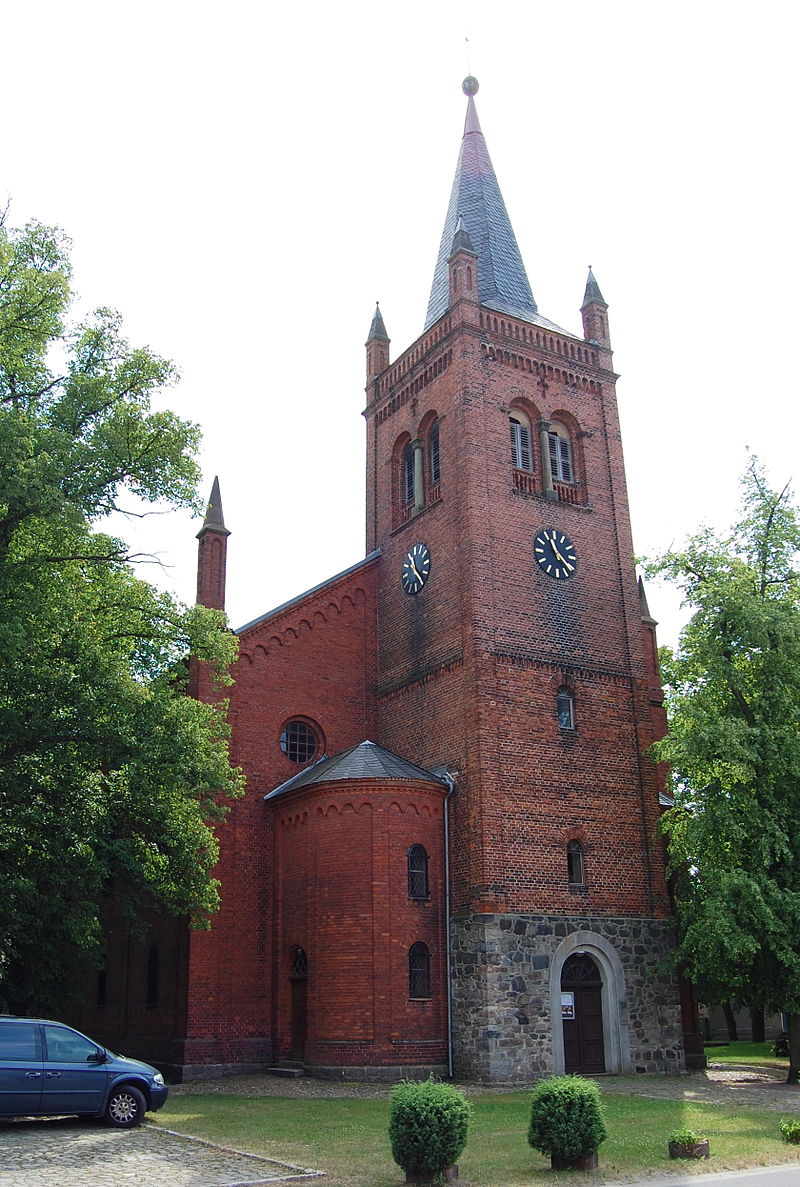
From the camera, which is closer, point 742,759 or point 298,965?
point 742,759

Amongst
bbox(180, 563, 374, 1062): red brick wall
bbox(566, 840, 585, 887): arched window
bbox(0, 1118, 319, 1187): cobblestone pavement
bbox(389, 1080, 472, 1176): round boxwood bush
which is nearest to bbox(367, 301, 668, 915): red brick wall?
bbox(566, 840, 585, 887): arched window

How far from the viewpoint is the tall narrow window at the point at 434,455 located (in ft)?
93.4

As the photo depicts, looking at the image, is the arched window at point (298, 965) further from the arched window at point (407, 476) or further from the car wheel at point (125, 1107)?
the arched window at point (407, 476)

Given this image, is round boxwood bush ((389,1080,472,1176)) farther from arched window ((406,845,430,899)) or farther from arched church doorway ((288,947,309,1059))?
arched church doorway ((288,947,309,1059))

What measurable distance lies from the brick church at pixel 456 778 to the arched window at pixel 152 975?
9cm

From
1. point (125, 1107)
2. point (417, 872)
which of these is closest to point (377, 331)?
point (417, 872)

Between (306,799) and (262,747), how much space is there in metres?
2.66

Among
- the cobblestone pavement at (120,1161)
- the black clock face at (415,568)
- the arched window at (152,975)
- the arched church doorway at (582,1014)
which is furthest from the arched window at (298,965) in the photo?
the black clock face at (415,568)

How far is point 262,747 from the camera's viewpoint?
26.3m

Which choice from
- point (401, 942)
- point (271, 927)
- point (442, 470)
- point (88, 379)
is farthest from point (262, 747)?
point (88, 379)

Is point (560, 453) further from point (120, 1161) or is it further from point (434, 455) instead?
point (120, 1161)

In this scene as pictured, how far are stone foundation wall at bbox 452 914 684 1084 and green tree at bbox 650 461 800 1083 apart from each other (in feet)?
3.78

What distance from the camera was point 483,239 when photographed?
32.3 metres

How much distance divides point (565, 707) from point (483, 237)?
15.5 metres
